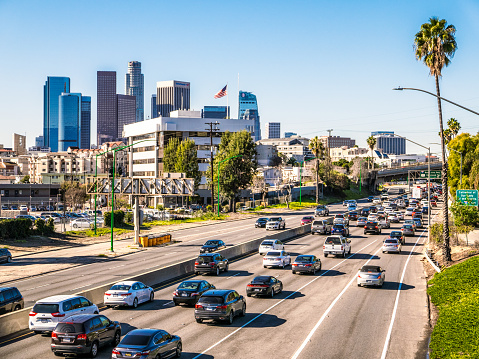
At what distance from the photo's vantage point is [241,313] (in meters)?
28.1

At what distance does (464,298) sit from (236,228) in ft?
176

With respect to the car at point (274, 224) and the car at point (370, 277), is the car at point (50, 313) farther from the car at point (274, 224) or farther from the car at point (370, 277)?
the car at point (274, 224)

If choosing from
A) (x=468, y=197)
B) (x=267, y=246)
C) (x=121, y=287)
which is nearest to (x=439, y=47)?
(x=468, y=197)

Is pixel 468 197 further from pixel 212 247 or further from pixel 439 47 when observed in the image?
pixel 212 247

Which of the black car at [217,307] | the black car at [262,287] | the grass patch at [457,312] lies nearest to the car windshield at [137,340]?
the black car at [217,307]

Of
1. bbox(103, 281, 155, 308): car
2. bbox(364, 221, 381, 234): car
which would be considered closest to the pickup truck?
bbox(364, 221, 381, 234): car

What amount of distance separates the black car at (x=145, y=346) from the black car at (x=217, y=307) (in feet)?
18.8

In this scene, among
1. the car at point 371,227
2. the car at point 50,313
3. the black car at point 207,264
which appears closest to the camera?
the car at point 50,313

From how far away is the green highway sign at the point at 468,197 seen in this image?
52375 millimetres

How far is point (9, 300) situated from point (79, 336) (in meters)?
9.13

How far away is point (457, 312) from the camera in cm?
2427

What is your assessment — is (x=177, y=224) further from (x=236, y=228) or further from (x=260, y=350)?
(x=260, y=350)

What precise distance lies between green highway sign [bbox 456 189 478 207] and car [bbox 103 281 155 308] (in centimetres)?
3426

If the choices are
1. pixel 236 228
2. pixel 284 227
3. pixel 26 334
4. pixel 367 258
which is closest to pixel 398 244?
pixel 367 258
